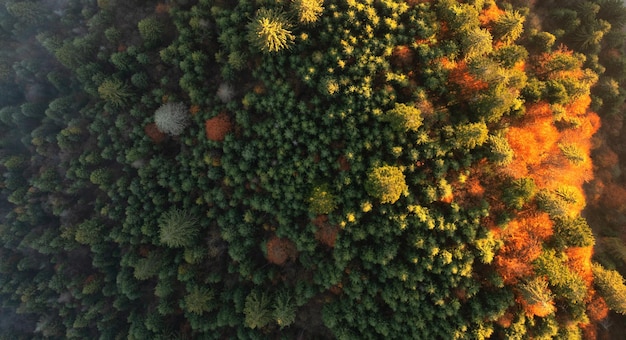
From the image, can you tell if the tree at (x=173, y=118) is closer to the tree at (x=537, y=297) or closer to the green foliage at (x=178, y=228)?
the green foliage at (x=178, y=228)

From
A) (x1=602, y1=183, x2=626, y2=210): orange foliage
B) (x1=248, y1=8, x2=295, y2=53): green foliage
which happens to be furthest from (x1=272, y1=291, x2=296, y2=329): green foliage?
(x1=602, y1=183, x2=626, y2=210): orange foliage

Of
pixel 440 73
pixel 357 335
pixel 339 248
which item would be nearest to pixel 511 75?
pixel 440 73

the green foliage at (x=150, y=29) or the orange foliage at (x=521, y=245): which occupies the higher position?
the green foliage at (x=150, y=29)

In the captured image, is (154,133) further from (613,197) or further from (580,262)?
(613,197)

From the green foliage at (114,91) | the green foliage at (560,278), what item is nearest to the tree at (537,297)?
the green foliage at (560,278)

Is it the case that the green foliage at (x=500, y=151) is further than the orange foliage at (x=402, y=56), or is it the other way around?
the orange foliage at (x=402, y=56)

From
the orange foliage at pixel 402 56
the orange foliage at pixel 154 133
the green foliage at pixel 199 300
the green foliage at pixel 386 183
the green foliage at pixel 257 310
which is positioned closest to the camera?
the green foliage at pixel 386 183

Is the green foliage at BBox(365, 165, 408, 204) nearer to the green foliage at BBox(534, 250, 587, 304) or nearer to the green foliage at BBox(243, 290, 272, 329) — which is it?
the green foliage at BBox(534, 250, 587, 304)
